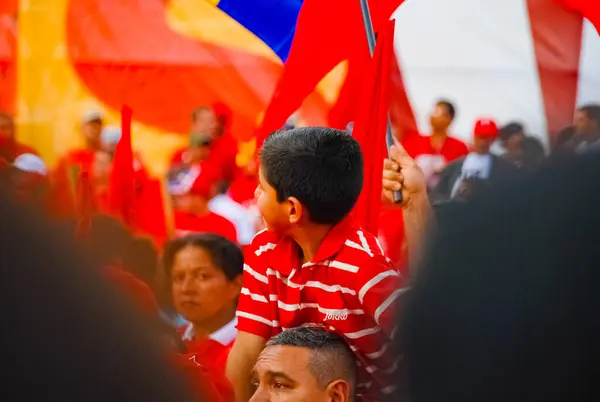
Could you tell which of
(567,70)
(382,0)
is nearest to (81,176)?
(382,0)

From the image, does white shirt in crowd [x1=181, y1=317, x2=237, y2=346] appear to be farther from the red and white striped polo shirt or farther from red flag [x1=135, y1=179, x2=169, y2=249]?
red flag [x1=135, y1=179, x2=169, y2=249]

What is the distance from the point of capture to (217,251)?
3.37 m

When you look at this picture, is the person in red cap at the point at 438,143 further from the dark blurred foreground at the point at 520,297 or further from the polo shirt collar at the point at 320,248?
the dark blurred foreground at the point at 520,297

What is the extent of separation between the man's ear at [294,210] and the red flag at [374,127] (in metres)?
0.51

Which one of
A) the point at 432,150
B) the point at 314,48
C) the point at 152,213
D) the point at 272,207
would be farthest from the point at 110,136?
the point at 272,207

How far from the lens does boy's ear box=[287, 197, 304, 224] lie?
2.31 metres

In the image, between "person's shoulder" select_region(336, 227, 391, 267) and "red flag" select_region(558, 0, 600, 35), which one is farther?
"red flag" select_region(558, 0, 600, 35)

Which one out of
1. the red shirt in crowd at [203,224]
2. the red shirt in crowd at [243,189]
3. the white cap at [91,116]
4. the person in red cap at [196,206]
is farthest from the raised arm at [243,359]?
the white cap at [91,116]

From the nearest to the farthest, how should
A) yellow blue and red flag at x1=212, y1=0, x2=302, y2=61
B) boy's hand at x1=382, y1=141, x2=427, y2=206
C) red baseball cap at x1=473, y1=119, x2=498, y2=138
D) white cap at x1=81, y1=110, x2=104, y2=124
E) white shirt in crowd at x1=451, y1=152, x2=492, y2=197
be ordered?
1. white shirt in crowd at x1=451, y1=152, x2=492, y2=197
2. boy's hand at x1=382, y1=141, x2=427, y2=206
3. yellow blue and red flag at x1=212, y1=0, x2=302, y2=61
4. red baseball cap at x1=473, y1=119, x2=498, y2=138
5. white cap at x1=81, y1=110, x2=104, y2=124

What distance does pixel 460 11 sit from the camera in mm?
7438

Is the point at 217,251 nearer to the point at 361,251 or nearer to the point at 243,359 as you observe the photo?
the point at 243,359

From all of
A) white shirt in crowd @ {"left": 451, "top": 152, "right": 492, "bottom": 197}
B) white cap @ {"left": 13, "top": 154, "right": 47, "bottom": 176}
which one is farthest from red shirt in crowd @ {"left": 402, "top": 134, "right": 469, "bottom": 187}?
white cap @ {"left": 13, "top": 154, "right": 47, "bottom": 176}


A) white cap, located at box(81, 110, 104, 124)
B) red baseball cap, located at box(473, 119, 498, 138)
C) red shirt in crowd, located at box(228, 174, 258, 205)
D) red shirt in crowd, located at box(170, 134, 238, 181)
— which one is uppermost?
white cap, located at box(81, 110, 104, 124)

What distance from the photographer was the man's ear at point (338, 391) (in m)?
2.27
